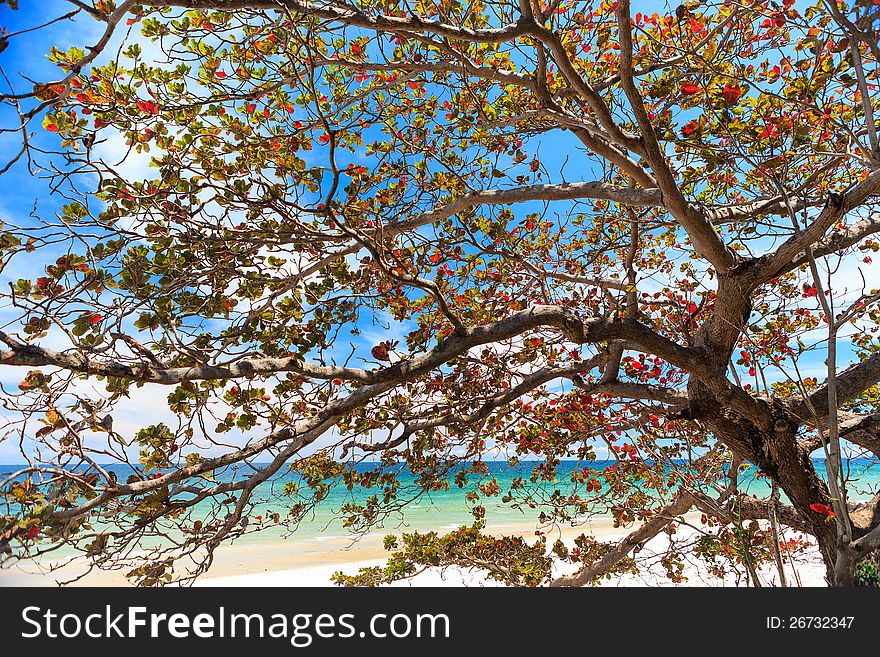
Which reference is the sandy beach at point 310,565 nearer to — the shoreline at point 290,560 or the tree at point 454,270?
the shoreline at point 290,560

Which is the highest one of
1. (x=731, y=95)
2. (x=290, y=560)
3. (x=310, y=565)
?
(x=731, y=95)

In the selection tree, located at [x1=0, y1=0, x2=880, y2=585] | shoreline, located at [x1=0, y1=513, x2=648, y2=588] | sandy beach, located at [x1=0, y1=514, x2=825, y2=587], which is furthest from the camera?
shoreline, located at [x1=0, y1=513, x2=648, y2=588]

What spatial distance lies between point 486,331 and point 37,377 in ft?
8.65

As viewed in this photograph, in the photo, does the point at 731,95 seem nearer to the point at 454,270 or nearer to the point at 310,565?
the point at 454,270

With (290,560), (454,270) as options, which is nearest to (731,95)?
(454,270)

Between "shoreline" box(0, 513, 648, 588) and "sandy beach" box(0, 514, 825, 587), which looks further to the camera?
"shoreline" box(0, 513, 648, 588)

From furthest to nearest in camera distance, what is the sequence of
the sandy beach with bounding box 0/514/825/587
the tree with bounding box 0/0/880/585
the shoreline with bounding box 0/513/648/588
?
the shoreline with bounding box 0/513/648/588 < the sandy beach with bounding box 0/514/825/587 < the tree with bounding box 0/0/880/585

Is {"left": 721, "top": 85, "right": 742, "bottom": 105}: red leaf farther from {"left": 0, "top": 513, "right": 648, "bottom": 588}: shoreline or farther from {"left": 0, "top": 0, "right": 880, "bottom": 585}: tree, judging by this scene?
{"left": 0, "top": 513, "right": 648, "bottom": 588}: shoreline

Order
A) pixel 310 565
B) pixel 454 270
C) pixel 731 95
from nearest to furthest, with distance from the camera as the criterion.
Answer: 1. pixel 731 95
2. pixel 454 270
3. pixel 310 565

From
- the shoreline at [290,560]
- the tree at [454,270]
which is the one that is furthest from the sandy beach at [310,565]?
the tree at [454,270]

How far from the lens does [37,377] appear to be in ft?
9.70

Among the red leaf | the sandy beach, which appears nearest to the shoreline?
the sandy beach

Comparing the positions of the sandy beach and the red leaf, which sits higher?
the red leaf

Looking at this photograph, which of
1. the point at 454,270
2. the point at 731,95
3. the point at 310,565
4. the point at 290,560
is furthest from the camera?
the point at 290,560
